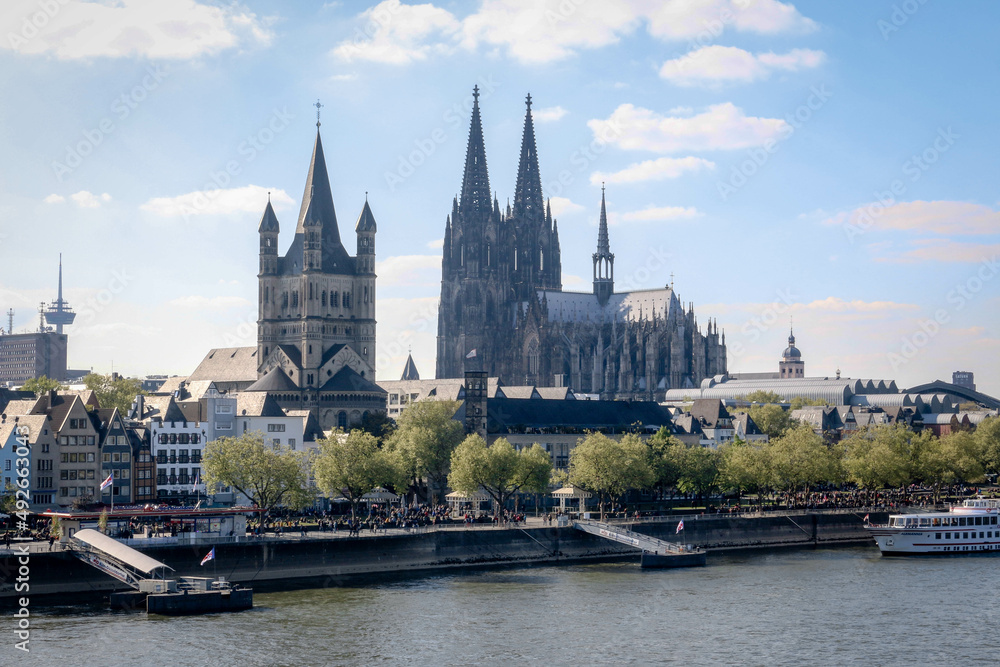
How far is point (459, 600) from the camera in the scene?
8225 centimetres

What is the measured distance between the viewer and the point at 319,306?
584ft

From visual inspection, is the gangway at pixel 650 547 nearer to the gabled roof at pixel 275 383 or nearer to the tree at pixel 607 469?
the tree at pixel 607 469

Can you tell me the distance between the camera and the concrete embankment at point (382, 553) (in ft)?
264

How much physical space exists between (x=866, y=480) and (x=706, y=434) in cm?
3603

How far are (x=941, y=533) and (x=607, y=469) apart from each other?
27657mm

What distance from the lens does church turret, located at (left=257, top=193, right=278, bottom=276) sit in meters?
182

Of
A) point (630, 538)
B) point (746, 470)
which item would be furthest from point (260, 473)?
point (746, 470)

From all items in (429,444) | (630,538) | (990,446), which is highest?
(429,444)

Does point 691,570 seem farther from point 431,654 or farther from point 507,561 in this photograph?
point 431,654

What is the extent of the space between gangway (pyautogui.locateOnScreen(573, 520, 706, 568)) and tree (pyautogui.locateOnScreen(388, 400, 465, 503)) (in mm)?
23870

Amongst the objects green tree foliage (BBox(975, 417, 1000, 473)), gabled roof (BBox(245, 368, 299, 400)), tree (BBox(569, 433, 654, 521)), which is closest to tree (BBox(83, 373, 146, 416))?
gabled roof (BBox(245, 368, 299, 400))

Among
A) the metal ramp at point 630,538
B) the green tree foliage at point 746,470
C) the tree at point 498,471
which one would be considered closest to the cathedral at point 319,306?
the green tree foliage at point 746,470

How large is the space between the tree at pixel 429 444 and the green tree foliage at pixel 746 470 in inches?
989

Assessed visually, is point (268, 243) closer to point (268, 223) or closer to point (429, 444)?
point (268, 223)
